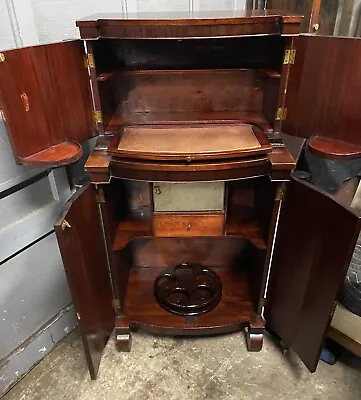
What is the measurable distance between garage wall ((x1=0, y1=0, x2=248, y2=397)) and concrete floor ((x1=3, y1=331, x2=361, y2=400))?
116 mm

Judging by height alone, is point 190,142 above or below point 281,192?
above

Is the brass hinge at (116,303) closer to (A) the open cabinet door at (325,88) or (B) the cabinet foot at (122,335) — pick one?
(B) the cabinet foot at (122,335)

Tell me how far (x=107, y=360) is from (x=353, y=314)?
37.5 inches

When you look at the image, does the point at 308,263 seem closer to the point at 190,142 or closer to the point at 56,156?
the point at 190,142

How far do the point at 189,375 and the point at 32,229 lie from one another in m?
0.81

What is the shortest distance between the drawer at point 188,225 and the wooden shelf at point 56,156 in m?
0.37

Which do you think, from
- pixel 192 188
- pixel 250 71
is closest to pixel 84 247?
pixel 192 188

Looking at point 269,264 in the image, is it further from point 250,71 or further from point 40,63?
point 40,63

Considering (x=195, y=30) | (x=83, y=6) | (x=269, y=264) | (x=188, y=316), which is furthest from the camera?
(x=188, y=316)

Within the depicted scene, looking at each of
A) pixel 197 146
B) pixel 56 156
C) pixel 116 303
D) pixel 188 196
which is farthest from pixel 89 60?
pixel 116 303

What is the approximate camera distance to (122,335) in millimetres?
1505

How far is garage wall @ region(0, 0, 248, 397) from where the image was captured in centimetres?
115

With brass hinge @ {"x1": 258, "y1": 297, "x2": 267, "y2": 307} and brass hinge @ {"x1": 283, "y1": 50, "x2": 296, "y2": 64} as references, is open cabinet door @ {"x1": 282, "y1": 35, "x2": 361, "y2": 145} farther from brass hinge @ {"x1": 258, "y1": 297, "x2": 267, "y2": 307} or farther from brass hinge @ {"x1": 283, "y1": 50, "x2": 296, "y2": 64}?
→ brass hinge @ {"x1": 258, "y1": 297, "x2": 267, "y2": 307}

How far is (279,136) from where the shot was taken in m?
1.18
